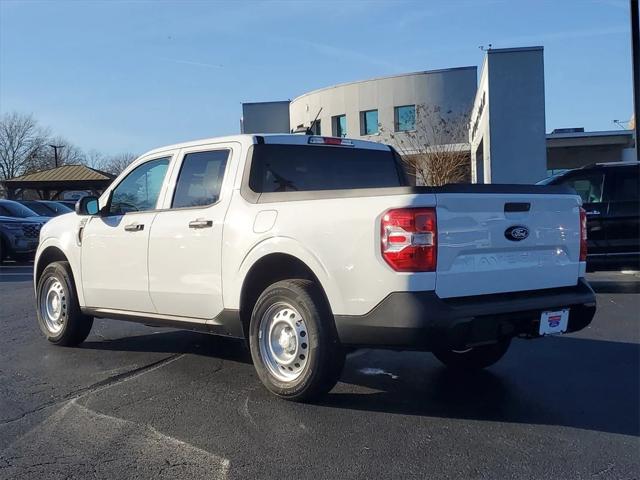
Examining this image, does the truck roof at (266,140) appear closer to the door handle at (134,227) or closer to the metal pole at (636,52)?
the door handle at (134,227)

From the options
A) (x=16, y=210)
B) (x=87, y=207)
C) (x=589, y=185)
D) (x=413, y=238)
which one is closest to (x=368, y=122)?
(x=16, y=210)

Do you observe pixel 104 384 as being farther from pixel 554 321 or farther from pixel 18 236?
pixel 18 236

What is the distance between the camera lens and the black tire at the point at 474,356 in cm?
555

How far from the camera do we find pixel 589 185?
10.0m

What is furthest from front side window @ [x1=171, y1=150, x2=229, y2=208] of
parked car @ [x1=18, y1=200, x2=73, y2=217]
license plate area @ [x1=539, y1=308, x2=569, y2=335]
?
parked car @ [x1=18, y1=200, x2=73, y2=217]

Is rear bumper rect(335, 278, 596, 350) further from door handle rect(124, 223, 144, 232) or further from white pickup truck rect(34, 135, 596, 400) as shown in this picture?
door handle rect(124, 223, 144, 232)

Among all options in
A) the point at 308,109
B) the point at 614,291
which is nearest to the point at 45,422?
the point at 614,291

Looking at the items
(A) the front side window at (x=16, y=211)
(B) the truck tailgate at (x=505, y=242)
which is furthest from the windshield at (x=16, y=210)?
(B) the truck tailgate at (x=505, y=242)

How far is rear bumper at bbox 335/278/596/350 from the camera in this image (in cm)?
398

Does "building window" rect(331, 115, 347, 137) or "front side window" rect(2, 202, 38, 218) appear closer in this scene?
"front side window" rect(2, 202, 38, 218)

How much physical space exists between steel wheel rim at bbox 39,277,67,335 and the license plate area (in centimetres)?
477

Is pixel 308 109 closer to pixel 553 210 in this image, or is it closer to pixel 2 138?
pixel 2 138

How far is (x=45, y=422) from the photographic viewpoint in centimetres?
452

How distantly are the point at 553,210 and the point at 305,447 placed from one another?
2386 mm
